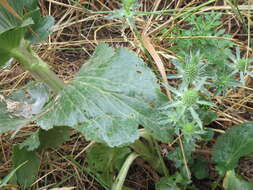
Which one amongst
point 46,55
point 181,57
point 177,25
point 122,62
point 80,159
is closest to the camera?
point 122,62

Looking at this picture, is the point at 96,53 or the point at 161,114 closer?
the point at 161,114

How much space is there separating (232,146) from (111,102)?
1.69 feet

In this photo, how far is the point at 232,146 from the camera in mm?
1675

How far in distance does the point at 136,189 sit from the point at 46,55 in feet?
3.19

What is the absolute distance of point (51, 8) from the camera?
2.71 meters


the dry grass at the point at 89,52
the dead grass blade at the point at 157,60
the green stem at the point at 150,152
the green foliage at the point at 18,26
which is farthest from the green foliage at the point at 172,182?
the green foliage at the point at 18,26

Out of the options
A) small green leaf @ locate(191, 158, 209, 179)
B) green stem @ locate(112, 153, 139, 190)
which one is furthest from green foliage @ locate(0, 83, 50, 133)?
small green leaf @ locate(191, 158, 209, 179)

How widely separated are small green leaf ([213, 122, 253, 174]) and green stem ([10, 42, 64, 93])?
0.69 m

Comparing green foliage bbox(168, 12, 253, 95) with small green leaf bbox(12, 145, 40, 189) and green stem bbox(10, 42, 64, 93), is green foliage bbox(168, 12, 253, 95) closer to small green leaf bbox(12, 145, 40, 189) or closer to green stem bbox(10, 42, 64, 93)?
green stem bbox(10, 42, 64, 93)

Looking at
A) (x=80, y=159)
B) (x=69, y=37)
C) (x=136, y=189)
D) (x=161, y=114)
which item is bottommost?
(x=136, y=189)

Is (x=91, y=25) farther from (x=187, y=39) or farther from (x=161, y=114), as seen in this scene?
(x=161, y=114)

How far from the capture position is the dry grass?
6.51ft

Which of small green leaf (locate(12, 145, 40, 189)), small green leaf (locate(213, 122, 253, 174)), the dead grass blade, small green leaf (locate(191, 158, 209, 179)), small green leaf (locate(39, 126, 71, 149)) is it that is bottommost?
small green leaf (locate(191, 158, 209, 179))

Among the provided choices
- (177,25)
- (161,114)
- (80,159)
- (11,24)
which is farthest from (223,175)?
(11,24)
